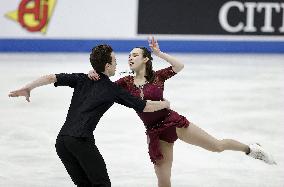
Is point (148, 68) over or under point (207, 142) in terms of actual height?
over

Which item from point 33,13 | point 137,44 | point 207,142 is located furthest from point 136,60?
point 137,44

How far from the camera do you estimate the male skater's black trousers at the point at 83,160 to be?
4562mm

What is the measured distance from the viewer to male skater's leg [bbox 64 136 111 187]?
4559mm

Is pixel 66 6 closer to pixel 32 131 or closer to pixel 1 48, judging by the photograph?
pixel 1 48

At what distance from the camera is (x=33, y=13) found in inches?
567

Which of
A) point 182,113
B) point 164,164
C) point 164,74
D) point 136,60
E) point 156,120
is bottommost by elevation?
point 182,113

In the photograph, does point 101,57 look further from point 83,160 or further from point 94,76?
point 83,160

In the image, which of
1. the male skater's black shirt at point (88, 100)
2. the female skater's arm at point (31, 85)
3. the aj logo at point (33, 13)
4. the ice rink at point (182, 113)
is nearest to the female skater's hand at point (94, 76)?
the male skater's black shirt at point (88, 100)

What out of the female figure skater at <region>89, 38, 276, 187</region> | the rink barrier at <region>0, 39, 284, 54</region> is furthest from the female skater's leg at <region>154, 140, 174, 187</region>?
the rink barrier at <region>0, 39, 284, 54</region>

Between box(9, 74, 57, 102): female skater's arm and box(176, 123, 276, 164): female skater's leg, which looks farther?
box(176, 123, 276, 164): female skater's leg

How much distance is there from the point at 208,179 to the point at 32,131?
2.54 meters

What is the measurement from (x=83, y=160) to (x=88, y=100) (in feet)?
1.24

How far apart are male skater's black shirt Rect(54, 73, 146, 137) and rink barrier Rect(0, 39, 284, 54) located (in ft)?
32.9

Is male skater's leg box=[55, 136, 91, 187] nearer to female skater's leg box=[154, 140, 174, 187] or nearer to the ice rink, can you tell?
female skater's leg box=[154, 140, 174, 187]
